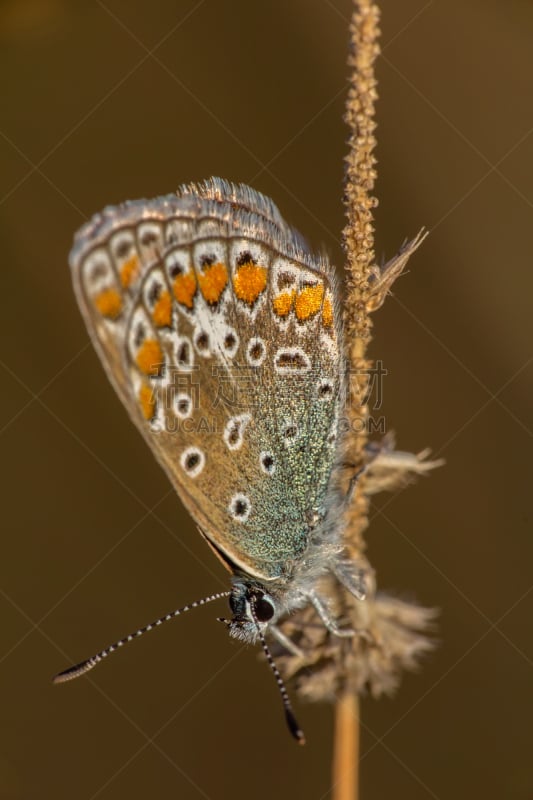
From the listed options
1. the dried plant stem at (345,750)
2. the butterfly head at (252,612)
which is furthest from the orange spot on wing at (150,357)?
the dried plant stem at (345,750)

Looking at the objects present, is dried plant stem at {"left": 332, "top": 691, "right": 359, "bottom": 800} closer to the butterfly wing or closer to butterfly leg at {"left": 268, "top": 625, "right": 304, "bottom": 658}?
butterfly leg at {"left": 268, "top": 625, "right": 304, "bottom": 658}


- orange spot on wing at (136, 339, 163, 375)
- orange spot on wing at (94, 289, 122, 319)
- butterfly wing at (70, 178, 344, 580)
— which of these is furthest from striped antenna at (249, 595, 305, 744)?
orange spot on wing at (94, 289, 122, 319)

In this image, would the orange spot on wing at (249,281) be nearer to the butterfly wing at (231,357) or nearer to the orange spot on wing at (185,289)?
the butterfly wing at (231,357)

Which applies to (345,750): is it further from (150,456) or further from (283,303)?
(150,456)

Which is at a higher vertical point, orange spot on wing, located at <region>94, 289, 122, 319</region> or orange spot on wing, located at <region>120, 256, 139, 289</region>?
orange spot on wing, located at <region>120, 256, 139, 289</region>

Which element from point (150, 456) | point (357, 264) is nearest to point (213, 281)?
point (357, 264)

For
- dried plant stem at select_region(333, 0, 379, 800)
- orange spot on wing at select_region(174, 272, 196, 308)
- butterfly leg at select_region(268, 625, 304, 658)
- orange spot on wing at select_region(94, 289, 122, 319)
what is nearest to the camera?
dried plant stem at select_region(333, 0, 379, 800)

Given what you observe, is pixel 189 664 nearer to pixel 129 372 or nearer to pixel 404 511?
pixel 404 511
